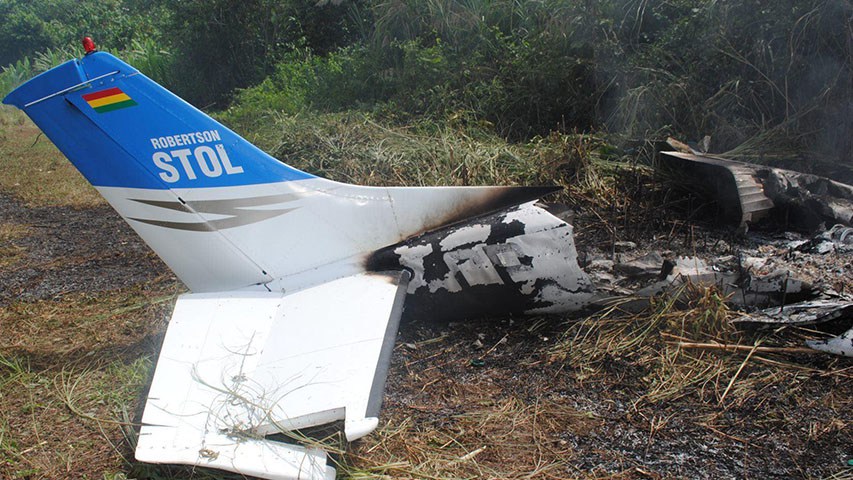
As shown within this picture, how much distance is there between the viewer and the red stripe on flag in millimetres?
3420

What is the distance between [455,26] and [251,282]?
6.89m

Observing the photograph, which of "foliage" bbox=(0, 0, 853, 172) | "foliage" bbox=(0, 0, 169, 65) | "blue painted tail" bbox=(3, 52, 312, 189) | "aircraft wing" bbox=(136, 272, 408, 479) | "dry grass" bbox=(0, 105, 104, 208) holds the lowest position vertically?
"foliage" bbox=(0, 0, 853, 172)

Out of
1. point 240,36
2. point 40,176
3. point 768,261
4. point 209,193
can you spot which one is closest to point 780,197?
point 768,261

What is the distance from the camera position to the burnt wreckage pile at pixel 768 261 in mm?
3604

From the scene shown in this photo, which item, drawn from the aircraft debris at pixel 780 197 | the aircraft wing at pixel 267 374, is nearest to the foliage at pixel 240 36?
the aircraft debris at pixel 780 197

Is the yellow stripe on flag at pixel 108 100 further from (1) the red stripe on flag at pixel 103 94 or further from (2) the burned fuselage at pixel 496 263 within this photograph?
(2) the burned fuselage at pixel 496 263

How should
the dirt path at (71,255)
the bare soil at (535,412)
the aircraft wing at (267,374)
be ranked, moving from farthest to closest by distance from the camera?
1. the dirt path at (71,255)
2. the bare soil at (535,412)
3. the aircraft wing at (267,374)

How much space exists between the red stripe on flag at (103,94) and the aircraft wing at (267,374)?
3.82 ft

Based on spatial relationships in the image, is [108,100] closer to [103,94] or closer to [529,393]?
[103,94]

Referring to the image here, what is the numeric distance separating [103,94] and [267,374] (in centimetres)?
179

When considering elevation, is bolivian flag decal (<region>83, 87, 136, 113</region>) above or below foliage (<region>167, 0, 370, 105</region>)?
above

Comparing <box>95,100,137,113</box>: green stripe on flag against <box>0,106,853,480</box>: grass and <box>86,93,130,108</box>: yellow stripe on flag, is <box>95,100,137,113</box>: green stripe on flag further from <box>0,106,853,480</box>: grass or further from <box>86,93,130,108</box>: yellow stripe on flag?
<box>0,106,853,480</box>: grass

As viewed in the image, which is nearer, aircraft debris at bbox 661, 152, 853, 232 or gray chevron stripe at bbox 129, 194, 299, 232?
gray chevron stripe at bbox 129, 194, 299, 232

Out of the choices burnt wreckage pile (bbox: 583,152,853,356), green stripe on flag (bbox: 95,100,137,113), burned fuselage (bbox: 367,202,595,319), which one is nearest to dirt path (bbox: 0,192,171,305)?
green stripe on flag (bbox: 95,100,137,113)
